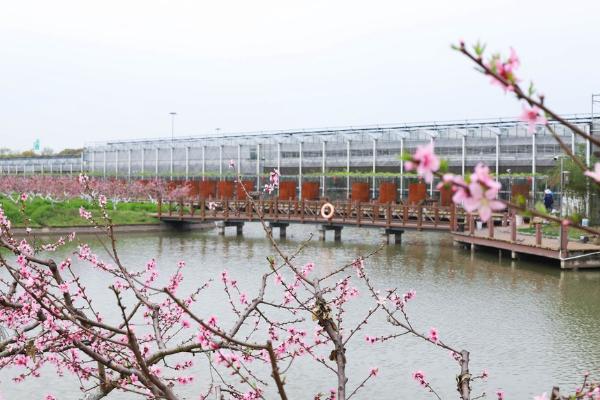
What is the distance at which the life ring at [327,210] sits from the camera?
117 ft

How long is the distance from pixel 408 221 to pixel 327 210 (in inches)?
173

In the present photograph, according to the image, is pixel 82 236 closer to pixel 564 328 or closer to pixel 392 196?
pixel 392 196

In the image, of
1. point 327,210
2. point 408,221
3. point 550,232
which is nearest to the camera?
point 550,232

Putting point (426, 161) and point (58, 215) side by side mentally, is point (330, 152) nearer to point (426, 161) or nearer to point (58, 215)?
point (58, 215)

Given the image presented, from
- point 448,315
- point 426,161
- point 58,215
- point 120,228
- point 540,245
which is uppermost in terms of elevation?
point 426,161

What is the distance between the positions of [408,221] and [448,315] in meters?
17.6

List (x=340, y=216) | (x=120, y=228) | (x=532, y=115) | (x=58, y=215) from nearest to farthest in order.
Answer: (x=532, y=115) < (x=340, y=216) < (x=120, y=228) < (x=58, y=215)

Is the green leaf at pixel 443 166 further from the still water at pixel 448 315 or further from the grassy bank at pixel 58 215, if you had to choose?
the grassy bank at pixel 58 215

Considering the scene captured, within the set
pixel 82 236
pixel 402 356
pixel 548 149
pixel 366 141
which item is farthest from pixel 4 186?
pixel 402 356

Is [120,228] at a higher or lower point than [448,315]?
higher

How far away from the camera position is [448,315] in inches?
644

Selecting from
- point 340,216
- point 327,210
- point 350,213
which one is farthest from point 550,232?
point 327,210

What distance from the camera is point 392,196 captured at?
38562 millimetres

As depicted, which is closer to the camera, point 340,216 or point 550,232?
point 550,232
